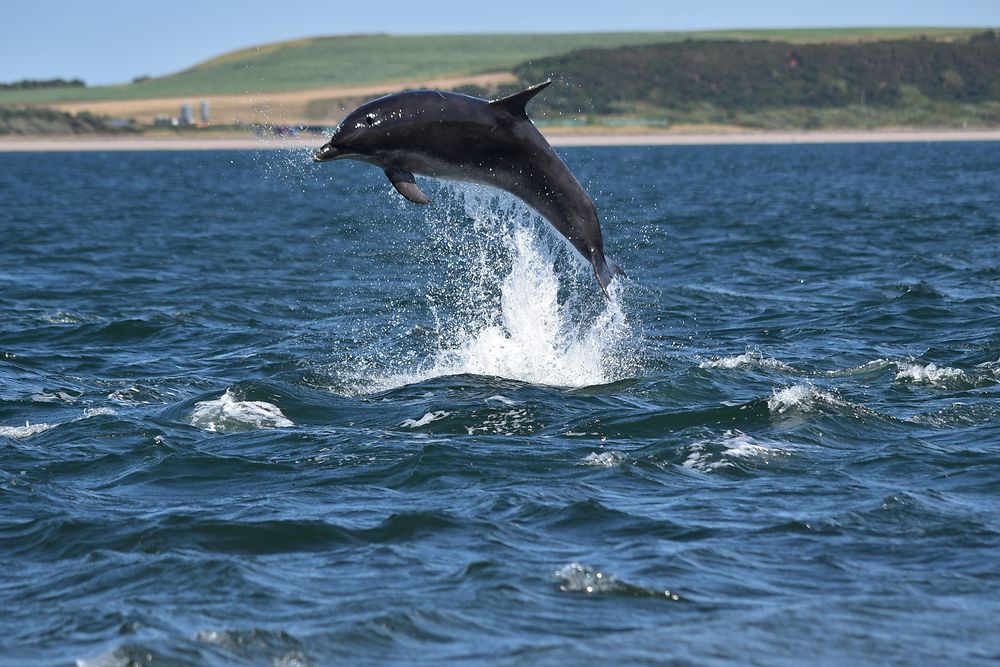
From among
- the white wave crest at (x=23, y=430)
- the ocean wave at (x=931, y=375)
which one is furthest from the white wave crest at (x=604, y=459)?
the white wave crest at (x=23, y=430)

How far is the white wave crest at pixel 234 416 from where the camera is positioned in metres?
16.0

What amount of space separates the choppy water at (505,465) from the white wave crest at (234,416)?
52 millimetres

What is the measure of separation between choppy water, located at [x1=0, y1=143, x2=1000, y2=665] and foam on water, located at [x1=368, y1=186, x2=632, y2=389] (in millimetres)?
75

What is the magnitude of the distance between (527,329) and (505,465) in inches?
248

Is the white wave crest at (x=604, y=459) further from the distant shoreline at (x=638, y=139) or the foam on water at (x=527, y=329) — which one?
the distant shoreline at (x=638, y=139)

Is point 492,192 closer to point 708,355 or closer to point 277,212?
point 708,355

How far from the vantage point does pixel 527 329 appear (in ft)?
66.1

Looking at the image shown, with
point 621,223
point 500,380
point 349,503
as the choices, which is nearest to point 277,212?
point 621,223

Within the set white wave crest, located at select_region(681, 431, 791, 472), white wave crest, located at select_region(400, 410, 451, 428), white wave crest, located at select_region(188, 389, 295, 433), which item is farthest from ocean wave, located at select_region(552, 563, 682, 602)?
white wave crest, located at select_region(188, 389, 295, 433)

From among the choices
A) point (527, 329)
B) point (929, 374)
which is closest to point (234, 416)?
point (527, 329)

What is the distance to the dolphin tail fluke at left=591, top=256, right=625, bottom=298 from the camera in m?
16.0

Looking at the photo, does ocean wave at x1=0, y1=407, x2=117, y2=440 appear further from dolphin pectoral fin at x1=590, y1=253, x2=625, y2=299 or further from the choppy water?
dolphin pectoral fin at x1=590, y1=253, x2=625, y2=299

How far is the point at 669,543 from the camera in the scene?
1153 cm

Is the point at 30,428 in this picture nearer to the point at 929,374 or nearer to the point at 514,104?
the point at 514,104
